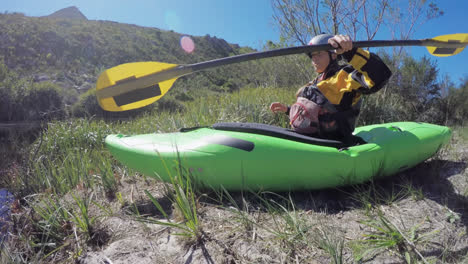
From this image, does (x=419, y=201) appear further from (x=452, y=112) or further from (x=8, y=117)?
(x=8, y=117)

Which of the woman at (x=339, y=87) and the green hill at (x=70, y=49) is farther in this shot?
the green hill at (x=70, y=49)

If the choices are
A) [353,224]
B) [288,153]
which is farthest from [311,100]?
[353,224]

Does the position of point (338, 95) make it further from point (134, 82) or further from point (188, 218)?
point (134, 82)

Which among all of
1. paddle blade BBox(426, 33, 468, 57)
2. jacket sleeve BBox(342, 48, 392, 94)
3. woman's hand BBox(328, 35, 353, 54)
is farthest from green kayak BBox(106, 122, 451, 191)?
paddle blade BBox(426, 33, 468, 57)

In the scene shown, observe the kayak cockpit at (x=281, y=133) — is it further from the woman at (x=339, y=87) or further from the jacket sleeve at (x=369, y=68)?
the jacket sleeve at (x=369, y=68)

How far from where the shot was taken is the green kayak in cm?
201

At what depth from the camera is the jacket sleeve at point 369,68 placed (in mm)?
1938

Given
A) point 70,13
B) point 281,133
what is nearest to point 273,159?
point 281,133

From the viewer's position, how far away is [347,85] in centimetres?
210

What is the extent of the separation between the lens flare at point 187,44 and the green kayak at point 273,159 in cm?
3795

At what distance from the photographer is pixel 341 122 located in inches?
88.7

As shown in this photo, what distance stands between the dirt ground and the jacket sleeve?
0.85m

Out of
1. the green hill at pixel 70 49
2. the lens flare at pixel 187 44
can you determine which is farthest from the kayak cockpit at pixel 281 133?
the lens flare at pixel 187 44

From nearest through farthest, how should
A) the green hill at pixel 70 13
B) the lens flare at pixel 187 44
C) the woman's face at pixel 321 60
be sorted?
the woman's face at pixel 321 60 < the lens flare at pixel 187 44 < the green hill at pixel 70 13
